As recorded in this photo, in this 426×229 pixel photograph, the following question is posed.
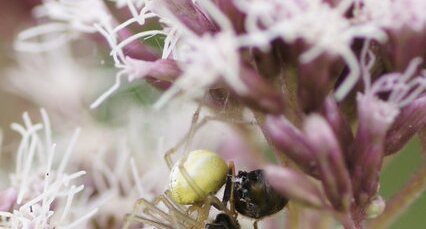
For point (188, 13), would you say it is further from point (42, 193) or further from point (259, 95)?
point (42, 193)

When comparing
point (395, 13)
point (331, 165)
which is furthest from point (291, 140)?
point (395, 13)

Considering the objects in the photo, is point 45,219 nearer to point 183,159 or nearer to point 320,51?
point 183,159

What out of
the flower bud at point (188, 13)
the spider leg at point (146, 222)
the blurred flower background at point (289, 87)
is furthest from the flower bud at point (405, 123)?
the spider leg at point (146, 222)

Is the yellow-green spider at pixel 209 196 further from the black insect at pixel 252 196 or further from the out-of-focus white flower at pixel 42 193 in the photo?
the out-of-focus white flower at pixel 42 193

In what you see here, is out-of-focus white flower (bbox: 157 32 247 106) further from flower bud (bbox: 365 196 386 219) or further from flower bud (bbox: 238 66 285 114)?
flower bud (bbox: 365 196 386 219)

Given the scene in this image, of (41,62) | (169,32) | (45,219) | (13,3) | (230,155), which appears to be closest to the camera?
(169,32)

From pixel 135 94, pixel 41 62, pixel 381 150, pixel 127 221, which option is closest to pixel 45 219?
pixel 127 221

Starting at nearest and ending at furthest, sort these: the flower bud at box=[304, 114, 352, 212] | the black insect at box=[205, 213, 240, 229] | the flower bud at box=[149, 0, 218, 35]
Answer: the flower bud at box=[304, 114, 352, 212] < the flower bud at box=[149, 0, 218, 35] < the black insect at box=[205, 213, 240, 229]

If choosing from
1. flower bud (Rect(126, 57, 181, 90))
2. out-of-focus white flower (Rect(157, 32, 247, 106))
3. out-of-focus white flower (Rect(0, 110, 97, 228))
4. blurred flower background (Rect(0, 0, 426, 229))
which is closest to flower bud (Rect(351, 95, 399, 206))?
blurred flower background (Rect(0, 0, 426, 229))
